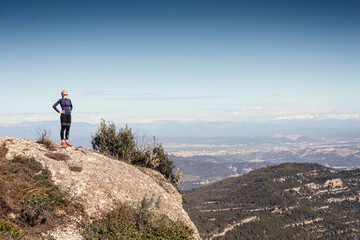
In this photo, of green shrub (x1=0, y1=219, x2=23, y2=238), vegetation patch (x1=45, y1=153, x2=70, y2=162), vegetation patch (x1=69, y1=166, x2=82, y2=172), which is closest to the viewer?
green shrub (x1=0, y1=219, x2=23, y2=238)

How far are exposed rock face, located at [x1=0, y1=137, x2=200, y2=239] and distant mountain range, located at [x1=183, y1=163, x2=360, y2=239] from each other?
88884mm

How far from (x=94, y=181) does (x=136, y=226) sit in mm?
4000

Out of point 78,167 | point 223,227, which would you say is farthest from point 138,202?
point 223,227

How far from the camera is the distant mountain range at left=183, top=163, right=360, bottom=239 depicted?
13100 cm

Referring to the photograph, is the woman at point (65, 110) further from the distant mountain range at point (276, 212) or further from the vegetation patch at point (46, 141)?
the distant mountain range at point (276, 212)

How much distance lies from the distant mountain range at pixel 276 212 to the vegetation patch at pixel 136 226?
9184cm

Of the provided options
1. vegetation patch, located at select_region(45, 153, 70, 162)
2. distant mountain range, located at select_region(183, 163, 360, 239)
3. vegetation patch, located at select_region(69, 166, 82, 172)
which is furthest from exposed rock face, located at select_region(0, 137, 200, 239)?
distant mountain range, located at select_region(183, 163, 360, 239)

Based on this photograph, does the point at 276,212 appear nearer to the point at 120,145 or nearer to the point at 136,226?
the point at 120,145

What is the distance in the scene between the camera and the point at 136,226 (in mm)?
13234

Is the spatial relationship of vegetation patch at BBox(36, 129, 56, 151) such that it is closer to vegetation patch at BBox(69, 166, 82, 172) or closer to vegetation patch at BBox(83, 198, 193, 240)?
vegetation patch at BBox(69, 166, 82, 172)

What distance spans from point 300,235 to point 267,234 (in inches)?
624

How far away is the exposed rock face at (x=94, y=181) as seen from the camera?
45.4 ft

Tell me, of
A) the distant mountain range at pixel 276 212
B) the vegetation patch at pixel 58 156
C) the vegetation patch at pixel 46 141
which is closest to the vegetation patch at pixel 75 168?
the vegetation patch at pixel 58 156

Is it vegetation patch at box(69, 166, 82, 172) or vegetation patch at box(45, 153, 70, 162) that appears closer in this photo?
vegetation patch at box(69, 166, 82, 172)
